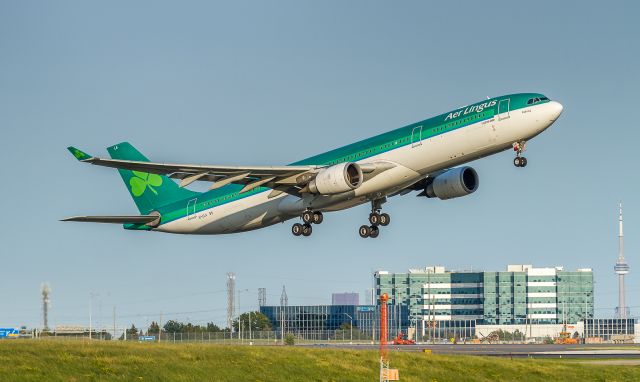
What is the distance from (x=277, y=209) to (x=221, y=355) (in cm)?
1404

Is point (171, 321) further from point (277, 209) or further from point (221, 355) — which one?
point (221, 355)

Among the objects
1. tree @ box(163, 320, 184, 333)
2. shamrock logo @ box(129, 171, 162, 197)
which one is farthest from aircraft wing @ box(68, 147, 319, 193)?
tree @ box(163, 320, 184, 333)

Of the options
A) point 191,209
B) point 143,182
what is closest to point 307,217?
point 191,209

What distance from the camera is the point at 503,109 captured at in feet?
175

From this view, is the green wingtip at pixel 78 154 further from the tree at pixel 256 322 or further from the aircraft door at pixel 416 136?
the tree at pixel 256 322

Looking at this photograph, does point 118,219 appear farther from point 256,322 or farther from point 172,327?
point 256,322

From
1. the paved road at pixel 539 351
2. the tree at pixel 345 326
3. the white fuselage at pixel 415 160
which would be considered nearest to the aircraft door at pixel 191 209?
the white fuselage at pixel 415 160

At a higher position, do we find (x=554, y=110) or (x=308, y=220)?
(x=554, y=110)

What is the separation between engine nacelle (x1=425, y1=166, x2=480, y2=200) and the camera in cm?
6200

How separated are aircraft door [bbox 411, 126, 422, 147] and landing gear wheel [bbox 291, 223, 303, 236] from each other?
37.3 feet

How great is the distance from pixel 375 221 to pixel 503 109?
13362 millimetres

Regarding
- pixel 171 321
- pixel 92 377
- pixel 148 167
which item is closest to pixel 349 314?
pixel 171 321

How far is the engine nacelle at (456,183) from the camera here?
62000 millimetres

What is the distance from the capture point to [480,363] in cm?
6019
